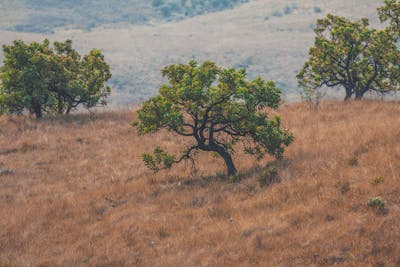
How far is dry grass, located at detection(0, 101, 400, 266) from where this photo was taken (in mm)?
10578

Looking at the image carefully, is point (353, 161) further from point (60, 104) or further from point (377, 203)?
point (60, 104)

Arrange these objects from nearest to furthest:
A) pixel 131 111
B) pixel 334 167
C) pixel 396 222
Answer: pixel 396 222
pixel 334 167
pixel 131 111

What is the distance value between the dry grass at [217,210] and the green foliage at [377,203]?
0.44ft

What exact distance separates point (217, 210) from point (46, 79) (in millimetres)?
19617

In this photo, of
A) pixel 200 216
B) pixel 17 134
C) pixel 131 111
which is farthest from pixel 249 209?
pixel 131 111

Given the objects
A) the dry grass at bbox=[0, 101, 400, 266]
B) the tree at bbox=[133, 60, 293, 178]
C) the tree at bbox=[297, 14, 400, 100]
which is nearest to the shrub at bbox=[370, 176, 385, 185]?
the dry grass at bbox=[0, 101, 400, 266]

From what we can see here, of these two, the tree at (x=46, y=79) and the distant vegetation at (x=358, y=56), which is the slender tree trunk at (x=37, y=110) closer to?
the tree at (x=46, y=79)

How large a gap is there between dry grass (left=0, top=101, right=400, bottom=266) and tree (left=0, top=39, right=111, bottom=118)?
31.4ft

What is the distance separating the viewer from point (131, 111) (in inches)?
1324

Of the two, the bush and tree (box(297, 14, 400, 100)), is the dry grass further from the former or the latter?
tree (box(297, 14, 400, 100))

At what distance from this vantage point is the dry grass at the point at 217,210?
10578 mm

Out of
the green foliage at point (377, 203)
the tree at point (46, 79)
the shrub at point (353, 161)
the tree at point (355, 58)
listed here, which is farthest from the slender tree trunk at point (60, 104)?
the green foliage at point (377, 203)

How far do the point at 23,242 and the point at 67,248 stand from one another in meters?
1.44

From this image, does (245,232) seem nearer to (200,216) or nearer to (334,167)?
(200,216)
